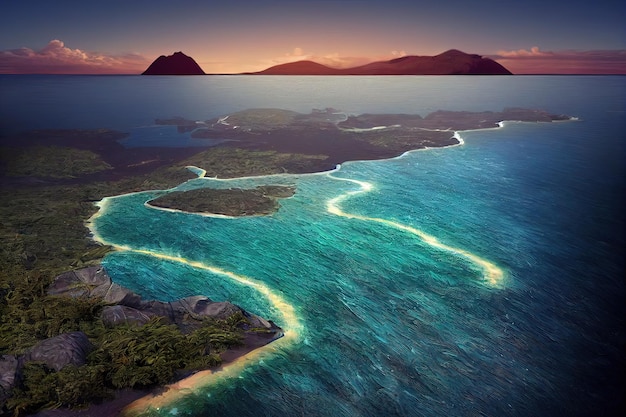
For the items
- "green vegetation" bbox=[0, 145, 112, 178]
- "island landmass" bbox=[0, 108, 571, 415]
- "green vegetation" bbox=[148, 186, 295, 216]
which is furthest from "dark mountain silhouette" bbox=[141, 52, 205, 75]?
"green vegetation" bbox=[148, 186, 295, 216]

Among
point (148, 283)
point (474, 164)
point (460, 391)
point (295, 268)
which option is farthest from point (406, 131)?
point (460, 391)

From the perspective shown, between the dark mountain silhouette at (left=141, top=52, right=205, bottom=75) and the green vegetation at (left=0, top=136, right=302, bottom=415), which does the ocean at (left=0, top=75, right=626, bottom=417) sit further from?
the dark mountain silhouette at (left=141, top=52, right=205, bottom=75)

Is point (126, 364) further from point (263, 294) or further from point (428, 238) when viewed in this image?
point (428, 238)

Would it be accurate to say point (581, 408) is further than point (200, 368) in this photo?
No

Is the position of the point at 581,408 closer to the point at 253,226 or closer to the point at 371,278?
the point at 371,278

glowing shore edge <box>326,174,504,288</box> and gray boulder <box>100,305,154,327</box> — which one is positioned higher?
gray boulder <box>100,305,154,327</box>

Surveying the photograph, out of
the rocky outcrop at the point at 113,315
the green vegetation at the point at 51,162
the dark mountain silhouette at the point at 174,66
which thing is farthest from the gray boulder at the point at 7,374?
the dark mountain silhouette at the point at 174,66

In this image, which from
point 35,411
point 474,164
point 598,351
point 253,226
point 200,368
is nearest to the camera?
point 35,411

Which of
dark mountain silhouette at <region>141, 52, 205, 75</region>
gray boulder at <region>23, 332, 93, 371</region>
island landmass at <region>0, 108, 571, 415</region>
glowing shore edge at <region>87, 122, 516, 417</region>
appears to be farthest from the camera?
dark mountain silhouette at <region>141, 52, 205, 75</region>
